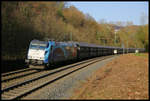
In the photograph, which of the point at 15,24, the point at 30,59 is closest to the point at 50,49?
the point at 30,59

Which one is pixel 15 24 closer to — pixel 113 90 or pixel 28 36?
pixel 28 36

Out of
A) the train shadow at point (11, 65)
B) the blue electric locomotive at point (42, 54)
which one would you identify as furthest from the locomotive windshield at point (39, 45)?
the train shadow at point (11, 65)

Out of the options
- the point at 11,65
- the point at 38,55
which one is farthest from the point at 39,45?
the point at 11,65

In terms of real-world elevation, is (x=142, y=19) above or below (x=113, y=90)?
above

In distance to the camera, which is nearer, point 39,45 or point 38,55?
point 38,55

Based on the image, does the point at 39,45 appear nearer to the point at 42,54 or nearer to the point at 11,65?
the point at 42,54

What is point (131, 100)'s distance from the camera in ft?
19.6

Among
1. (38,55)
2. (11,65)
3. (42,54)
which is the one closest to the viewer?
(42,54)

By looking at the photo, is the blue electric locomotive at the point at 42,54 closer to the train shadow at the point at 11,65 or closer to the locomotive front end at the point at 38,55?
the locomotive front end at the point at 38,55

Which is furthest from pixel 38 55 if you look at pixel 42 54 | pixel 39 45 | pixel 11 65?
pixel 11 65

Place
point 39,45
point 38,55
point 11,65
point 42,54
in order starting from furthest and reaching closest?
point 11,65, point 39,45, point 38,55, point 42,54

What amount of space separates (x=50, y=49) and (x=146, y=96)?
11.7 meters

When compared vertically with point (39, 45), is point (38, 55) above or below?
below

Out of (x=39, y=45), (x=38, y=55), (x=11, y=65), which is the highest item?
(x=39, y=45)
